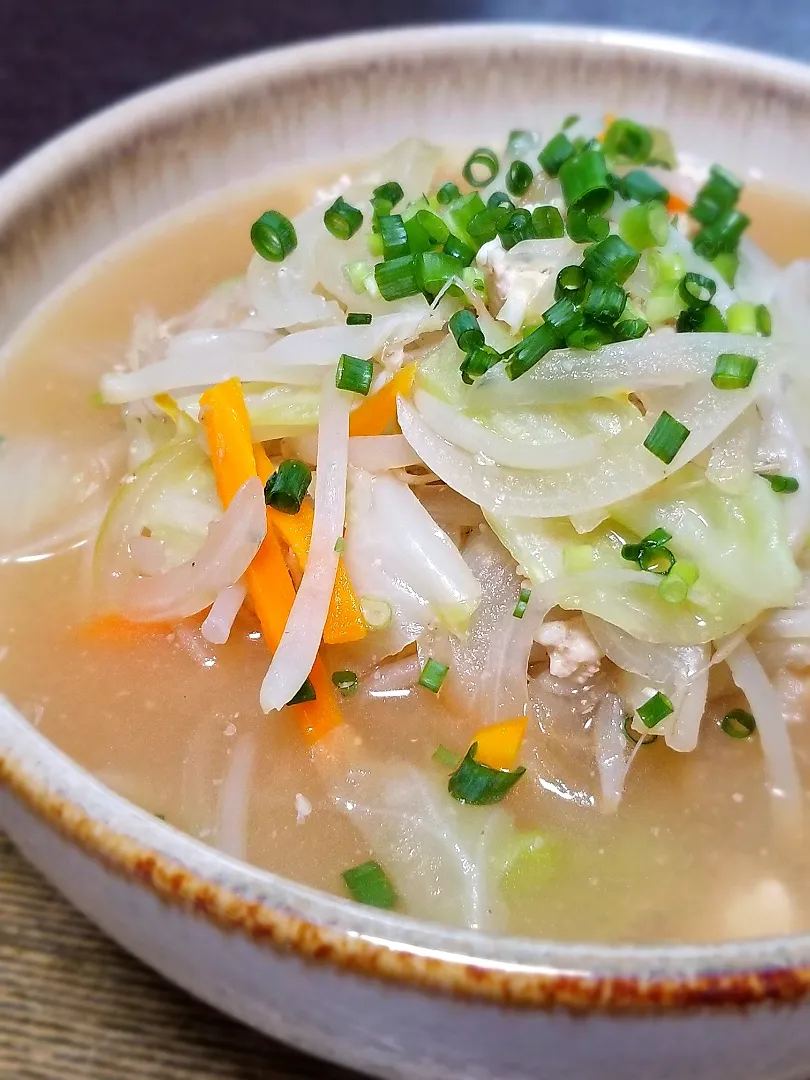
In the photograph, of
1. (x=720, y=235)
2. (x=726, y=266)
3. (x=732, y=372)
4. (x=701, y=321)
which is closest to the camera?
(x=732, y=372)

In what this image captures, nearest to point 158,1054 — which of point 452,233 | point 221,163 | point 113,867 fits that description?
point 113,867

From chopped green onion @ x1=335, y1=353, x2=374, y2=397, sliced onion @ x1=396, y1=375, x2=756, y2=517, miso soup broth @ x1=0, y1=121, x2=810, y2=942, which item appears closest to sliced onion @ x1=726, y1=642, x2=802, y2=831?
miso soup broth @ x1=0, y1=121, x2=810, y2=942

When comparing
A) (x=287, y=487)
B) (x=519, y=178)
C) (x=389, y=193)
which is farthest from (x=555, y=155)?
(x=287, y=487)

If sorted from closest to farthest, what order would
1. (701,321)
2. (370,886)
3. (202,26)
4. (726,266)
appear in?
(370,886)
(701,321)
(726,266)
(202,26)

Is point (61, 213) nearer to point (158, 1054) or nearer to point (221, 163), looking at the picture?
point (221, 163)

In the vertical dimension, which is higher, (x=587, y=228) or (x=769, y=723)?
(x=587, y=228)

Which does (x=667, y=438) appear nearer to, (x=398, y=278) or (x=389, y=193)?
(x=398, y=278)
